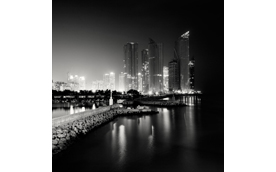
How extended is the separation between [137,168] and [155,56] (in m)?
80.4

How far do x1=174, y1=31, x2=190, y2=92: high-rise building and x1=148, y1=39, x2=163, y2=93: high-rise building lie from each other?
39.4 feet

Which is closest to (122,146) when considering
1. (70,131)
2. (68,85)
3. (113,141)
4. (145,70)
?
(113,141)

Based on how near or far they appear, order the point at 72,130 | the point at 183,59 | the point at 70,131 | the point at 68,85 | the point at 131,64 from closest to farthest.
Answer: the point at 70,131
the point at 72,130
the point at 68,85
the point at 131,64
the point at 183,59

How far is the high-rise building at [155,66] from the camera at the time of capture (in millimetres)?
75125

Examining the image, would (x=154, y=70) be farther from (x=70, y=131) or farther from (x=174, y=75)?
(x=70, y=131)

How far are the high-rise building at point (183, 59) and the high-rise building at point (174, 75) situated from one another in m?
1.84

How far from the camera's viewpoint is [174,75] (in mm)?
89250

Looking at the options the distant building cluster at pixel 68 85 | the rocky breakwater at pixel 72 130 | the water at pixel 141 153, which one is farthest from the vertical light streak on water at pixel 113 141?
the distant building cluster at pixel 68 85

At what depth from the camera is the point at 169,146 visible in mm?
7457

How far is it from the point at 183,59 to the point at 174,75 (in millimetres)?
9876

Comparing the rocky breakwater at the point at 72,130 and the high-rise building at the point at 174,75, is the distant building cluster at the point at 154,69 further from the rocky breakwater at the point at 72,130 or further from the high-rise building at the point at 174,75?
the rocky breakwater at the point at 72,130

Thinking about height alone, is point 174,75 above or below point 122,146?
above
